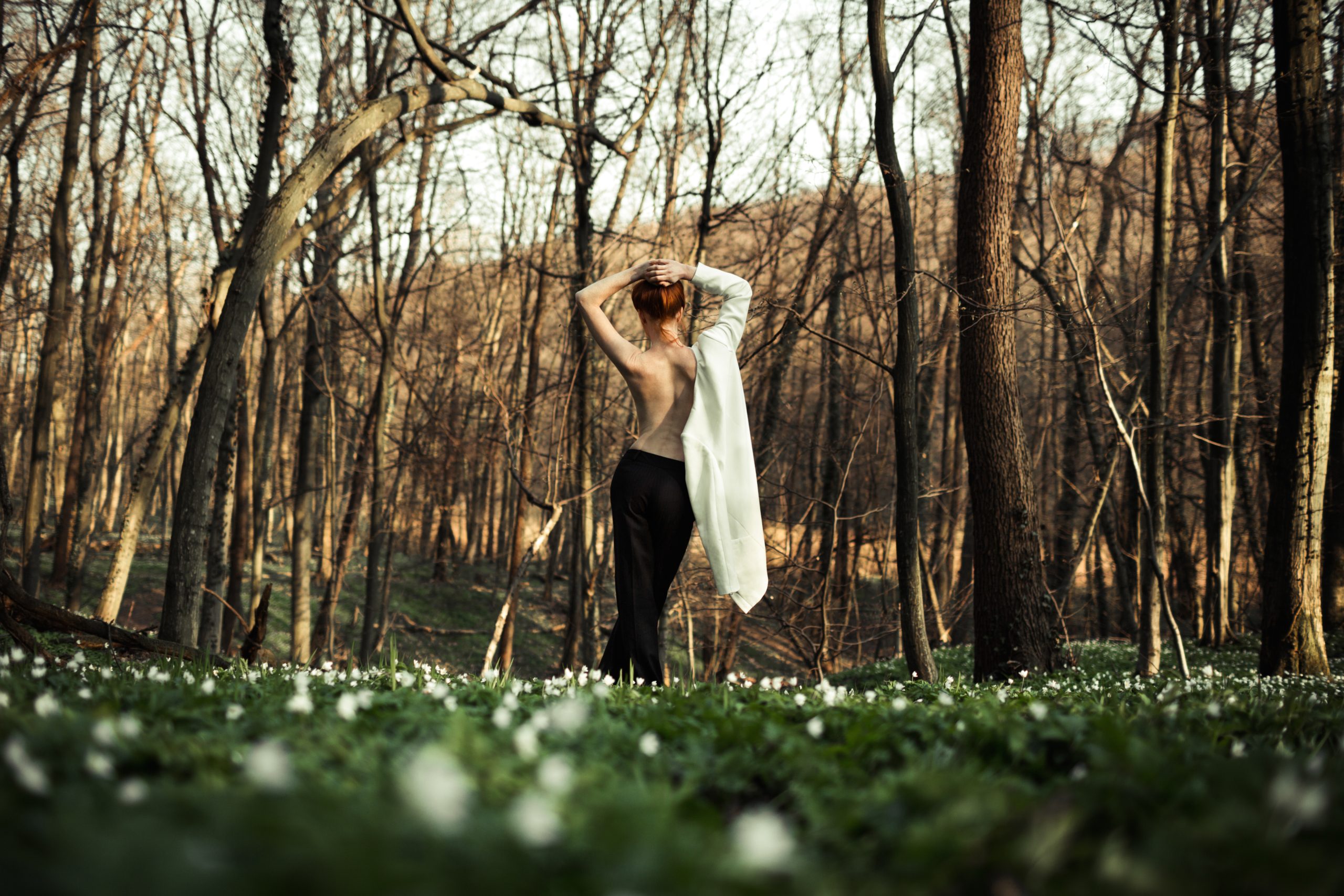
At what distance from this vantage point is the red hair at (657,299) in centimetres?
529

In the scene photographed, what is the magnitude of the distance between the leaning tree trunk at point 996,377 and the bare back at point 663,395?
3879 mm

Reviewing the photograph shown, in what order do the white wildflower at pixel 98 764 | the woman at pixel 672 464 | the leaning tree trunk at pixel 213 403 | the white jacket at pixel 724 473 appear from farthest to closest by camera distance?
the leaning tree trunk at pixel 213 403, the white jacket at pixel 724 473, the woman at pixel 672 464, the white wildflower at pixel 98 764

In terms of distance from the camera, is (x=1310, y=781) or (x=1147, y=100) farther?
(x=1147, y=100)

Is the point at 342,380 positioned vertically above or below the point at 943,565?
above

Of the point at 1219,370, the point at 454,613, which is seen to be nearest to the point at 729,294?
the point at 1219,370

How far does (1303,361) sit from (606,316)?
6.11m

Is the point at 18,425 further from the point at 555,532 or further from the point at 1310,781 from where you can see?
the point at 1310,781

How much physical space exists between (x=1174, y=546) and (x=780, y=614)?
41.8ft

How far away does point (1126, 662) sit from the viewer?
1202cm

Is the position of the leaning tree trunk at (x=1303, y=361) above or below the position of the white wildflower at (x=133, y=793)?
above

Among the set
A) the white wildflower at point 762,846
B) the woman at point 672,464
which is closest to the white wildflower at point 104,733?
the white wildflower at point 762,846

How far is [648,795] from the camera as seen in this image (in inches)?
57.1

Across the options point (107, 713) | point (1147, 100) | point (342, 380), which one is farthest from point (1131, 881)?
point (342, 380)

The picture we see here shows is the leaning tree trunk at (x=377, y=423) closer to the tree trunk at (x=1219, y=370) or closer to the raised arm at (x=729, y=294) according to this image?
the raised arm at (x=729, y=294)
